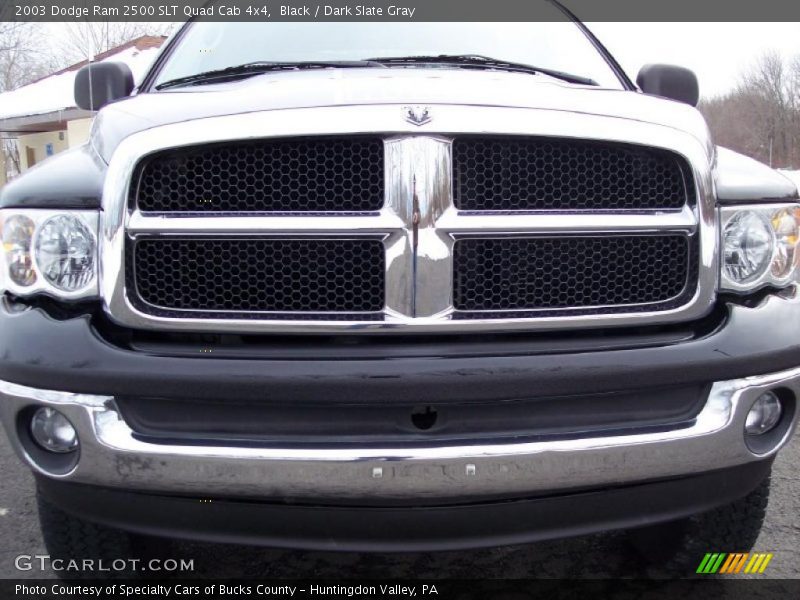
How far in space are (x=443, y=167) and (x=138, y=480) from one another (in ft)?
3.28

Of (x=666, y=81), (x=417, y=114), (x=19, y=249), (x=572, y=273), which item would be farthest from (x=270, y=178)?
(x=666, y=81)

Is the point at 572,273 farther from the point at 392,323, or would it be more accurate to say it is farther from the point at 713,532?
the point at 713,532

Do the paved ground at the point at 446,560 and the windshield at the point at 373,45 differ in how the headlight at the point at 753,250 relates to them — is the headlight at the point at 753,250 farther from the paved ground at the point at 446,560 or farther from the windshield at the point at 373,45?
the paved ground at the point at 446,560

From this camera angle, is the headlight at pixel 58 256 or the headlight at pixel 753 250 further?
the headlight at pixel 753 250

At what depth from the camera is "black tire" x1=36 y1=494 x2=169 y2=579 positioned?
2062 millimetres

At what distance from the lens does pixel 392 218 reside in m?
1.67

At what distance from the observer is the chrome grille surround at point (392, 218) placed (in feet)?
5.48

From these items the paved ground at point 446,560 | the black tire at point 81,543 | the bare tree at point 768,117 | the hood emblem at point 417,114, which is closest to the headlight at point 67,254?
the black tire at point 81,543

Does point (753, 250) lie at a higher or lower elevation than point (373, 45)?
lower

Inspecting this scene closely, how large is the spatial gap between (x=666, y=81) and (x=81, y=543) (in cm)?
263

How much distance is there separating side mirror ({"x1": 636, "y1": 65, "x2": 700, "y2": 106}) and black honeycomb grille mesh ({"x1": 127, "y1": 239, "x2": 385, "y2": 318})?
1721 millimetres

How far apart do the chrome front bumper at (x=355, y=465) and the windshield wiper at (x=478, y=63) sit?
1.42 m

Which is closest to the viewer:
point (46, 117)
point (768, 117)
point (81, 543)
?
point (81, 543)

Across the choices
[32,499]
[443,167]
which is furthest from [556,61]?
[32,499]
